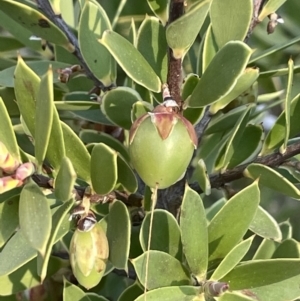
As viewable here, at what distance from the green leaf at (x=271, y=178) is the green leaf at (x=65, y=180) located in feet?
0.61

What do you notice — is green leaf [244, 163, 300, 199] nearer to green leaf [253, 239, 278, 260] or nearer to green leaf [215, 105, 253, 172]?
green leaf [215, 105, 253, 172]

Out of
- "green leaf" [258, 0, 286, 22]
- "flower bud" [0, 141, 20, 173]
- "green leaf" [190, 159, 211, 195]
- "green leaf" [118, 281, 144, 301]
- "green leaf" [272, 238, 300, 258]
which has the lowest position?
"green leaf" [118, 281, 144, 301]

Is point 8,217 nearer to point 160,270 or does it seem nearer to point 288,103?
point 160,270

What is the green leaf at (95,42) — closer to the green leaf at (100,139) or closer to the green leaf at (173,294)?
the green leaf at (100,139)

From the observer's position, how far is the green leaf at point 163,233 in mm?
508

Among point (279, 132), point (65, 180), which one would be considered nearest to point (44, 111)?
point (65, 180)

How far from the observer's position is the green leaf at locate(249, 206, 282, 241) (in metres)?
0.54

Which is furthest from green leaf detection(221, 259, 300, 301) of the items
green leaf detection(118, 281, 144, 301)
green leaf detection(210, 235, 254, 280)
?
green leaf detection(118, 281, 144, 301)

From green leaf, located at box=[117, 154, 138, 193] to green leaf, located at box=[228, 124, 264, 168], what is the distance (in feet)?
0.42

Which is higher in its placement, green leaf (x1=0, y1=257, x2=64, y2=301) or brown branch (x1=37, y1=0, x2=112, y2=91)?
brown branch (x1=37, y1=0, x2=112, y2=91)

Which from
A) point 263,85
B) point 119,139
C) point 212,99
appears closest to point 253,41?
point 263,85

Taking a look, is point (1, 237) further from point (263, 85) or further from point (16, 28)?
point (263, 85)

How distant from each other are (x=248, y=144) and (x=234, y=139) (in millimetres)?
52

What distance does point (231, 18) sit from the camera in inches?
18.6
